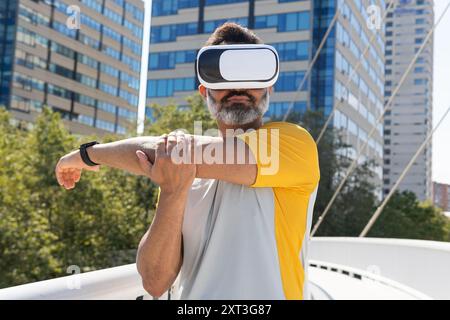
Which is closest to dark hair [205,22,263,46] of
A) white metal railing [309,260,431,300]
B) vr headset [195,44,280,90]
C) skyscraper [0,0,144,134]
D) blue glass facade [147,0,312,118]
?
vr headset [195,44,280,90]

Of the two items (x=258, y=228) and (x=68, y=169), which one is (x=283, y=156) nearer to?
(x=258, y=228)

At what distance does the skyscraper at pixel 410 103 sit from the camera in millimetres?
108250

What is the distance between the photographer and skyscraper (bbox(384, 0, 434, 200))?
4262 inches

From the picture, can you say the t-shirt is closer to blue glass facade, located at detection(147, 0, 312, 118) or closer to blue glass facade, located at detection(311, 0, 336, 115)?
blue glass facade, located at detection(147, 0, 312, 118)

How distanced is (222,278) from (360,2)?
59.6m

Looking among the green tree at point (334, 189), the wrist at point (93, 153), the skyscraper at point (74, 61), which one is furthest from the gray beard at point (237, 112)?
the skyscraper at point (74, 61)

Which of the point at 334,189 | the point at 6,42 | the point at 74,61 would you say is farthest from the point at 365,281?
the point at 74,61

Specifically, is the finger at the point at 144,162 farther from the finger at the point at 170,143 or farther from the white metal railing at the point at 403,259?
Answer: the white metal railing at the point at 403,259

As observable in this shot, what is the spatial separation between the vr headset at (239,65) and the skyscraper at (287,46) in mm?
43374

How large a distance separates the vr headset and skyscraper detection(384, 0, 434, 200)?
10915 centimetres

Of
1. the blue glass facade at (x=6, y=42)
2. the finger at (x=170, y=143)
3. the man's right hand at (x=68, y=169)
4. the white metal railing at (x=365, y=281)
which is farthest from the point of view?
the blue glass facade at (x=6, y=42)

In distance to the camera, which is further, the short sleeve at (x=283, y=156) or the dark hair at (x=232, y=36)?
the dark hair at (x=232, y=36)

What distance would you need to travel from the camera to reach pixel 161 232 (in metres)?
1.51
